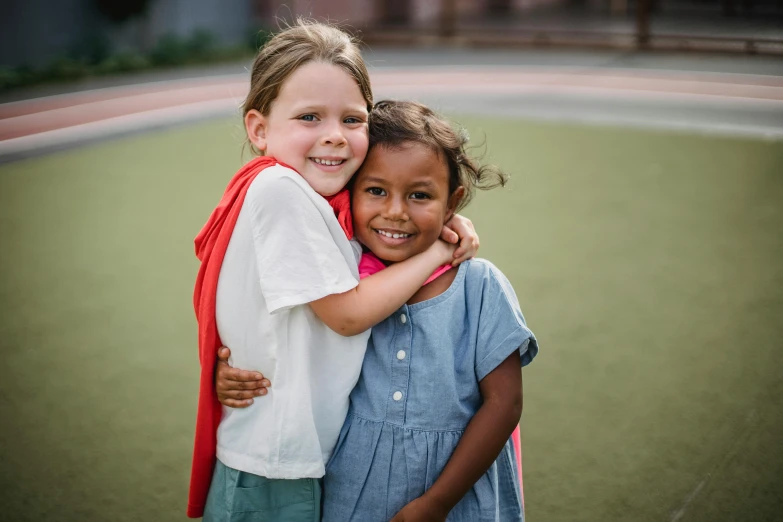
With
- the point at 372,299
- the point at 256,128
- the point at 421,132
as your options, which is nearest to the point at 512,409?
the point at 372,299

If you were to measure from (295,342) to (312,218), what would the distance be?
0.80 ft

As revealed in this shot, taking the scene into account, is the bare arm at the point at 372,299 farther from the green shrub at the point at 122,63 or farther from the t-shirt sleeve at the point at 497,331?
the green shrub at the point at 122,63

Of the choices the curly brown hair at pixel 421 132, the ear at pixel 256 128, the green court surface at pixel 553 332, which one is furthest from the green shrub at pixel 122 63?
the curly brown hair at pixel 421 132

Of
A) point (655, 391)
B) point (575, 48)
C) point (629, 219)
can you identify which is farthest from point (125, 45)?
point (655, 391)

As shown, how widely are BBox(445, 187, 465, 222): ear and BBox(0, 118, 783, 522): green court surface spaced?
1.11m

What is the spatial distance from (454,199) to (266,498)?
74 cm

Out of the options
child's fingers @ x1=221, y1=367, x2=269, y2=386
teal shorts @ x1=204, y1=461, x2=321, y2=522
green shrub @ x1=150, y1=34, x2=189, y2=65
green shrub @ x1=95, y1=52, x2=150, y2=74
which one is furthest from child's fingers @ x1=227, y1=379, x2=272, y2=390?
green shrub @ x1=150, y1=34, x2=189, y2=65

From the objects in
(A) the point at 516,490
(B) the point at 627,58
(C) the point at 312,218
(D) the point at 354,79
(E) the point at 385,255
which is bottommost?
(B) the point at 627,58

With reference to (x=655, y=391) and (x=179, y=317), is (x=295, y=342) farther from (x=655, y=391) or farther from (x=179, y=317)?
(x=179, y=317)

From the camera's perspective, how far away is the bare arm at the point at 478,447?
1646 mm

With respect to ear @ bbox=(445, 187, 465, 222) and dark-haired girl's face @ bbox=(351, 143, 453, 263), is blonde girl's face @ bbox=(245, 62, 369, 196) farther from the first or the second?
ear @ bbox=(445, 187, 465, 222)

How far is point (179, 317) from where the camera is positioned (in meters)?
3.96

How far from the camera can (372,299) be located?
5.33 feet

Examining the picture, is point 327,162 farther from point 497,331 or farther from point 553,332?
point 553,332
